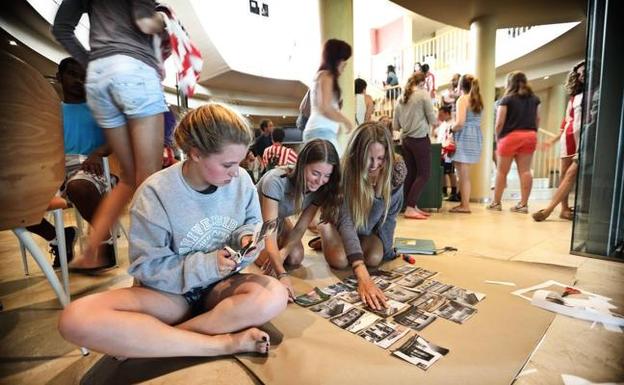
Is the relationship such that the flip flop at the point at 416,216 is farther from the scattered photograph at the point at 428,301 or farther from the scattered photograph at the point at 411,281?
the scattered photograph at the point at 428,301

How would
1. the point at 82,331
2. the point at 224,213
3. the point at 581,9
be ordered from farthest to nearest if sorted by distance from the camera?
the point at 581,9 → the point at 224,213 → the point at 82,331

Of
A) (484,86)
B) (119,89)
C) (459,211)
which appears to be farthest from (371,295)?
(484,86)

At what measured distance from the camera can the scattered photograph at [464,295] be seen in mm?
1115

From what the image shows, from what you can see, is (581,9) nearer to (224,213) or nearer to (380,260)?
(380,260)

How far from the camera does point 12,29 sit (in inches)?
33.7

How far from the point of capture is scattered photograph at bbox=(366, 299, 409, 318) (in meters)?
1.04

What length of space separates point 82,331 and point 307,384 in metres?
0.53

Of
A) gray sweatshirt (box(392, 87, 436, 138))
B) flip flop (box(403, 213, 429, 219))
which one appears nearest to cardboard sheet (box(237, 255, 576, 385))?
flip flop (box(403, 213, 429, 219))

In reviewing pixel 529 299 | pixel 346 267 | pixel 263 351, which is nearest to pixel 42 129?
pixel 263 351

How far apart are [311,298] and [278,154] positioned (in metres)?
1.21

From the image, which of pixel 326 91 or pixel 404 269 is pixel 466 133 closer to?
pixel 326 91

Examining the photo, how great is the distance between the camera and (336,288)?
4.15ft

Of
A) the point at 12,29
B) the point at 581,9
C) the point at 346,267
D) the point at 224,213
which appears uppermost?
the point at 581,9

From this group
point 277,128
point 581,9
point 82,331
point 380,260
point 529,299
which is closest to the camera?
point 82,331
